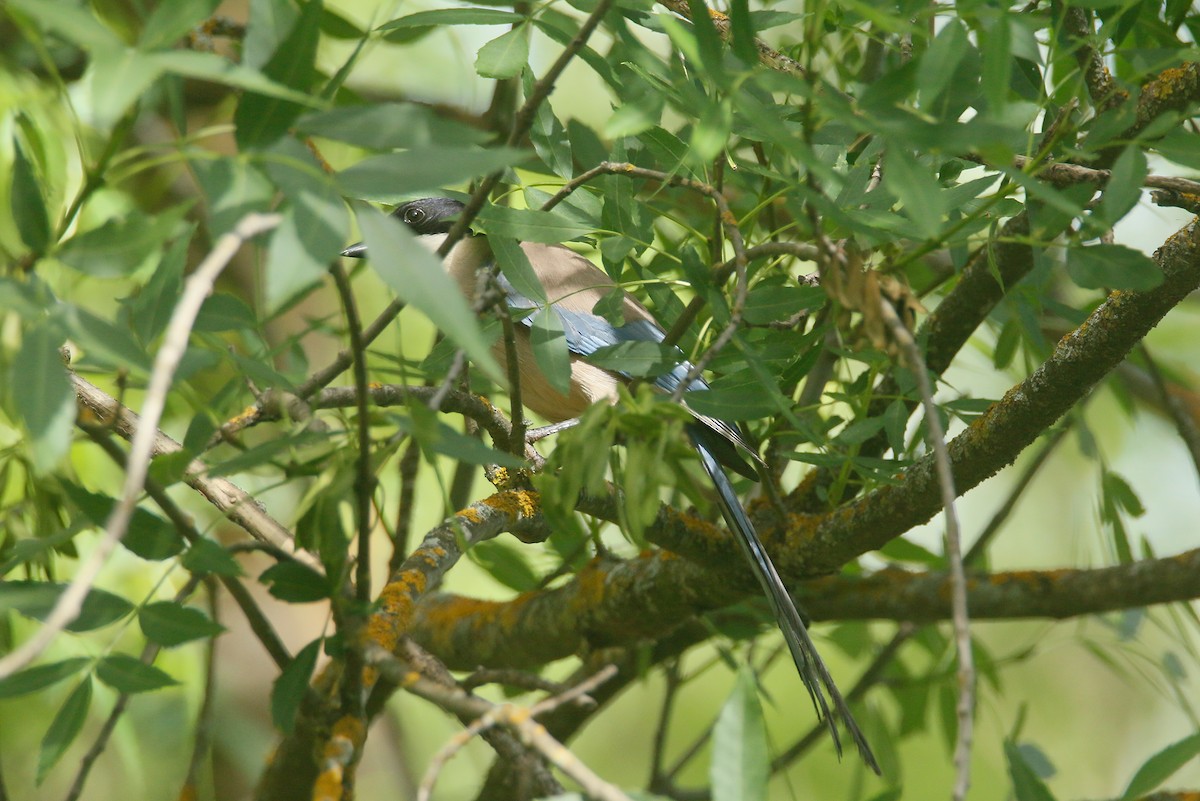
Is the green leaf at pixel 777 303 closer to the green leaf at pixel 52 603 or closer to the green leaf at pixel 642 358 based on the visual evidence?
the green leaf at pixel 642 358

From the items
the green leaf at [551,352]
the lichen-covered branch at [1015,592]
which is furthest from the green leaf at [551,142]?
the lichen-covered branch at [1015,592]

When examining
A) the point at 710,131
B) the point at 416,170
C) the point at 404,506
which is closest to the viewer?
the point at 416,170

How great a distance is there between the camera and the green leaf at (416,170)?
2.87 ft

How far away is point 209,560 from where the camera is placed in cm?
119

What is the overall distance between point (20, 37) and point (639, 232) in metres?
2.71

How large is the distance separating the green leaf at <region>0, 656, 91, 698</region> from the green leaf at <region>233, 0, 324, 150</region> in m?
0.65

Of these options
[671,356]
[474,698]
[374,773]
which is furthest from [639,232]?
[374,773]

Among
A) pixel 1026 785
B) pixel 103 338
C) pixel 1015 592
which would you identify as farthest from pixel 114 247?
pixel 1015 592

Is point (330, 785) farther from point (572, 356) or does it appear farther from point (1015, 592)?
point (1015, 592)

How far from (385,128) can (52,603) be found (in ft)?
1.97

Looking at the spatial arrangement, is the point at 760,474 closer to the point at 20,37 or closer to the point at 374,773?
the point at 374,773

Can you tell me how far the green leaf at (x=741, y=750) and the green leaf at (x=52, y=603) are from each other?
68 centimetres

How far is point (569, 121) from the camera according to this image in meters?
2.03

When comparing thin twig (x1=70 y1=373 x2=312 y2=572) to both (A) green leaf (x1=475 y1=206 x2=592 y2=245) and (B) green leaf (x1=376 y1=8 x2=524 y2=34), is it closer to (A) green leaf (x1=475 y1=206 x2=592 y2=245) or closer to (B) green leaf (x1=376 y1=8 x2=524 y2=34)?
(A) green leaf (x1=475 y1=206 x2=592 y2=245)
